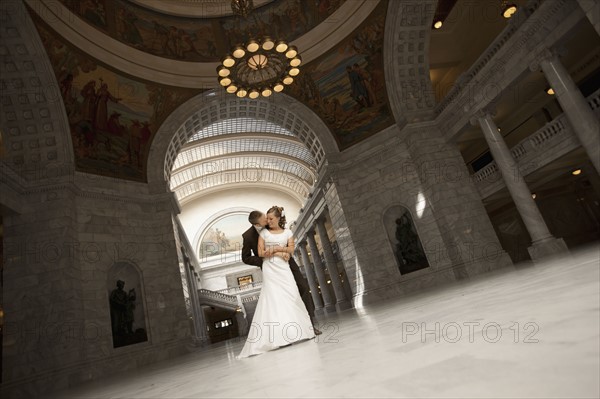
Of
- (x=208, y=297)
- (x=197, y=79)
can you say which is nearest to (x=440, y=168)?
(x=197, y=79)

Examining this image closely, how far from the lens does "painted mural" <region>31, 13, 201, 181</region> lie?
478 inches

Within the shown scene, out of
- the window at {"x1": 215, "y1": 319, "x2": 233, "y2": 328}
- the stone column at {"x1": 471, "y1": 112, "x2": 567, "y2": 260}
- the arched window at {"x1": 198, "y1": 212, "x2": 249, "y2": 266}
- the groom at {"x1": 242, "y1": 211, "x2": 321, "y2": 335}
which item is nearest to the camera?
the groom at {"x1": 242, "y1": 211, "x2": 321, "y2": 335}

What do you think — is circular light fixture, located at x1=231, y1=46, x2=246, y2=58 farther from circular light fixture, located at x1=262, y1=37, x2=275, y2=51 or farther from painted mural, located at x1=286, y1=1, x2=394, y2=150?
painted mural, located at x1=286, y1=1, x2=394, y2=150

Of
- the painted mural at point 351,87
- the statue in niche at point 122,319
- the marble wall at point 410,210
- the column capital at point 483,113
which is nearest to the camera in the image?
the statue in niche at point 122,319

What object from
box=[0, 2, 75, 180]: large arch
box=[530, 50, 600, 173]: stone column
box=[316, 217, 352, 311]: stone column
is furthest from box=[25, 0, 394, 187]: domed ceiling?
box=[316, 217, 352, 311]: stone column

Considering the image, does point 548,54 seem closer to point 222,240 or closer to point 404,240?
point 404,240

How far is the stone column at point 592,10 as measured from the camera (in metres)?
8.12

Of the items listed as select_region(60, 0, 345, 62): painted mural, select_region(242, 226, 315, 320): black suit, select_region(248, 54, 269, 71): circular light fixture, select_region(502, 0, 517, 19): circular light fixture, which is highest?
select_region(60, 0, 345, 62): painted mural

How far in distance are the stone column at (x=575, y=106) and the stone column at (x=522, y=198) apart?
7.18 ft

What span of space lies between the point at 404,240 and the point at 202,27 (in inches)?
468

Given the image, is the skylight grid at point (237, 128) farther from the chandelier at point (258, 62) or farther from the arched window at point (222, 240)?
the arched window at point (222, 240)

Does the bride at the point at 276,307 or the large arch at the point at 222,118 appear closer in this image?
the bride at the point at 276,307

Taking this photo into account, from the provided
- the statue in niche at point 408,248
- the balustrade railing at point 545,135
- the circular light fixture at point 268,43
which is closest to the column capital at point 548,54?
the balustrade railing at point 545,135

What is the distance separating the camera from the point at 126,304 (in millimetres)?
11906
